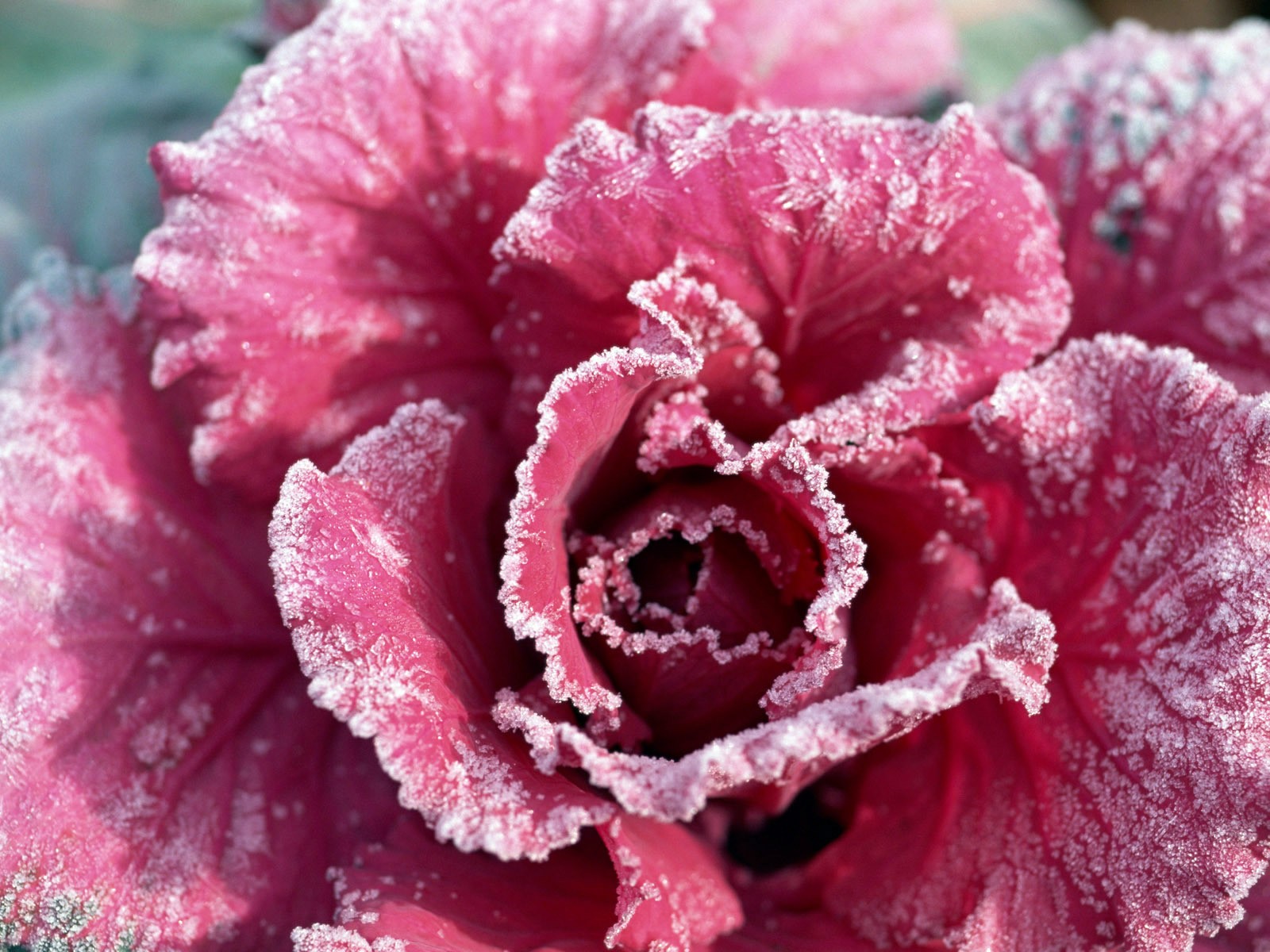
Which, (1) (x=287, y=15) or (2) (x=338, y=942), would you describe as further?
(1) (x=287, y=15)

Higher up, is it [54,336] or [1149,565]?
[54,336]

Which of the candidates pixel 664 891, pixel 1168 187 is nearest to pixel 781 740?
pixel 664 891

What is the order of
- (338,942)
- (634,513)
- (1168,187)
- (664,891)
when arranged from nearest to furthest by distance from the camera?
(338,942), (664,891), (634,513), (1168,187)

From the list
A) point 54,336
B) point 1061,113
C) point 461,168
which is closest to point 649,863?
point 461,168

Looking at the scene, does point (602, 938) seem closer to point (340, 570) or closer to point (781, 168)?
point (340, 570)

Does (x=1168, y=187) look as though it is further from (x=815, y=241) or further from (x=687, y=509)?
(x=687, y=509)

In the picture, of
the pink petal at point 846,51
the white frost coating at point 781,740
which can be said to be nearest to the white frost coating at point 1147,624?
the white frost coating at point 781,740
